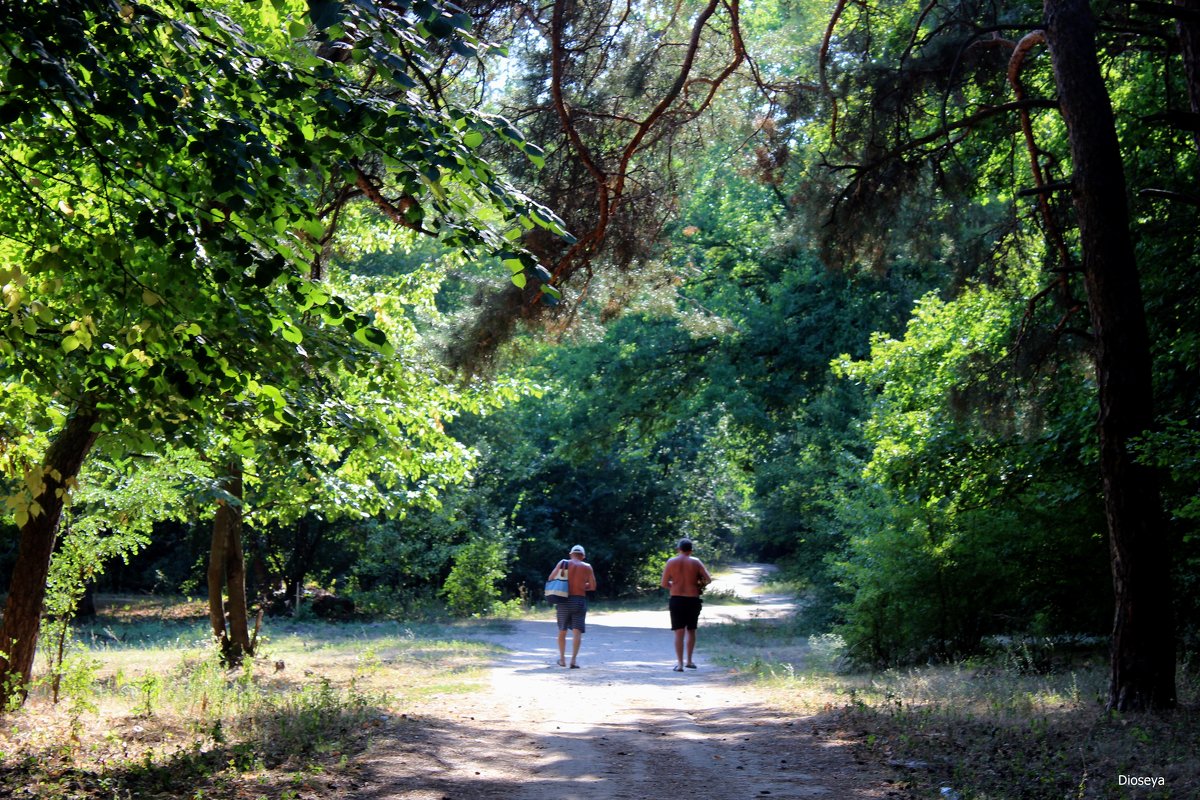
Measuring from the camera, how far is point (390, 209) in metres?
8.49

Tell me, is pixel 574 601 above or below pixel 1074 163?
below

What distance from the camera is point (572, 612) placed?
16.3m

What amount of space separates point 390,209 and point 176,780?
14.6 feet

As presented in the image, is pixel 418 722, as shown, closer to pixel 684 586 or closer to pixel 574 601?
pixel 574 601

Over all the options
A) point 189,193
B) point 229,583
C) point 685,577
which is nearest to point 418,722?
point 189,193

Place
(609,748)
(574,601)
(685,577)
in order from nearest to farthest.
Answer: (609,748) → (685,577) → (574,601)

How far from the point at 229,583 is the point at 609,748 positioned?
810 cm

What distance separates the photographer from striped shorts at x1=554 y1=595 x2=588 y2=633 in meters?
16.2

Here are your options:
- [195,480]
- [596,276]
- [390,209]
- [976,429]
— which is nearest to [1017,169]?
[976,429]

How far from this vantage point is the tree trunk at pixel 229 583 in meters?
14.9

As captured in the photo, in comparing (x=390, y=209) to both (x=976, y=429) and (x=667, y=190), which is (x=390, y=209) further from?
(x=976, y=429)

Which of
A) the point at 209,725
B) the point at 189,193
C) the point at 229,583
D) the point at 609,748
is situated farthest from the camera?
the point at 229,583

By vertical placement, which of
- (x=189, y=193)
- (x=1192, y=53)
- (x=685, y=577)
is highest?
(x=1192, y=53)

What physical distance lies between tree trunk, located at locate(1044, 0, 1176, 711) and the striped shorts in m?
8.25
